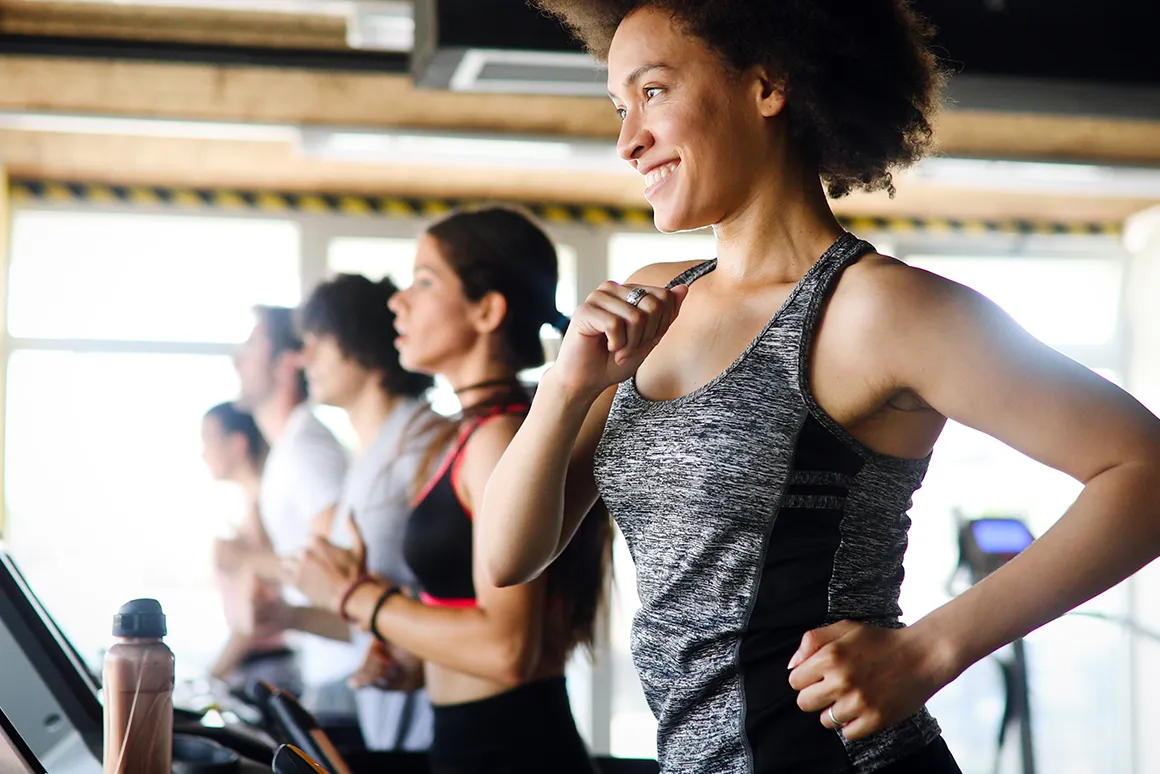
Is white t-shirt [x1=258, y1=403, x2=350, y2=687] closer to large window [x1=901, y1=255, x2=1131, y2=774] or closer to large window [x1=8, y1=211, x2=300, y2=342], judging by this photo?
large window [x1=8, y1=211, x2=300, y2=342]

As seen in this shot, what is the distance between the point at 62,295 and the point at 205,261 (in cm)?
73

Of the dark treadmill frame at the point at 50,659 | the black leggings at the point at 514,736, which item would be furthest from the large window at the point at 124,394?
the dark treadmill frame at the point at 50,659

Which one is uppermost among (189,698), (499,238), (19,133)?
(19,133)

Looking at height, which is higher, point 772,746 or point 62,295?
point 62,295

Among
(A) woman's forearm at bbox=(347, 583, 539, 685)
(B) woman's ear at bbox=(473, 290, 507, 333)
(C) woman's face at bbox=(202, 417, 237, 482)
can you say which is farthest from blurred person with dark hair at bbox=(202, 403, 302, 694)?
(B) woman's ear at bbox=(473, 290, 507, 333)

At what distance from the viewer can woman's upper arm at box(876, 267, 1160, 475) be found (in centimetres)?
102

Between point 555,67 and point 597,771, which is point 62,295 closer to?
point 555,67

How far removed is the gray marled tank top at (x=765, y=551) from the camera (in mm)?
1089

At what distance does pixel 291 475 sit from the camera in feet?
12.3

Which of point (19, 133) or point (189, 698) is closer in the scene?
point (189, 698)

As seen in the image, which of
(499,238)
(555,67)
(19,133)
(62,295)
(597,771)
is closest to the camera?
(597,771)

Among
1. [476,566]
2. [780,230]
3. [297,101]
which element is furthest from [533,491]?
[297,101]

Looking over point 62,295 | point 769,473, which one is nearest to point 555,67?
point 769,473

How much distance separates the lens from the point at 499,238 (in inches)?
95.7
